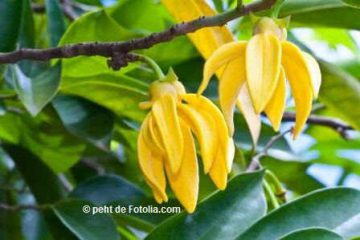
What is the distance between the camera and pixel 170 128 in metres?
0.81

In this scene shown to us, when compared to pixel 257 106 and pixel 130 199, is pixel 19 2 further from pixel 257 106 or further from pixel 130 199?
pixel 257 106

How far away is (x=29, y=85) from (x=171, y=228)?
221mm

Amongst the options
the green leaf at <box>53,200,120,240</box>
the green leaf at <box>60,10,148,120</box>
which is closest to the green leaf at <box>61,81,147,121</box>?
the green leaf at <box>60,10,148,120</box>

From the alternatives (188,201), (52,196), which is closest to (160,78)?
(188,201)

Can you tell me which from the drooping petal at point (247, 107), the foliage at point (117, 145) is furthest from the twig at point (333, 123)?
the drooping petal at point (247, 107)

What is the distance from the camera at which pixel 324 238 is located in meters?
0.89

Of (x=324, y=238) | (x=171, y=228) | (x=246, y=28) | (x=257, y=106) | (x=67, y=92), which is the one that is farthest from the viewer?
(x=246, y=28)

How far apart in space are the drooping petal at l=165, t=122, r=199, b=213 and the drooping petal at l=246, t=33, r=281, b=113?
10cm

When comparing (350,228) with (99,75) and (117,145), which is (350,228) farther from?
(117,145)

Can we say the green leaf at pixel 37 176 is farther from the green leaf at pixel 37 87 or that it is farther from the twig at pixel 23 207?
the green leaf at pixel 37 87

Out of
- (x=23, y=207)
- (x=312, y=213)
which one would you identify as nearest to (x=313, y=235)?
(x=312, y=213)

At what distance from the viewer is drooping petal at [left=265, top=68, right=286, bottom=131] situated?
791 millimetres

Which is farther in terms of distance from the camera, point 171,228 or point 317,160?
point 317,160

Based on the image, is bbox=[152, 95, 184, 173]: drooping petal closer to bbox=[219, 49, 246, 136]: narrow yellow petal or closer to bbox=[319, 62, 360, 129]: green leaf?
bbox=[219, 49, 246, 136]: narrow yellow petal
